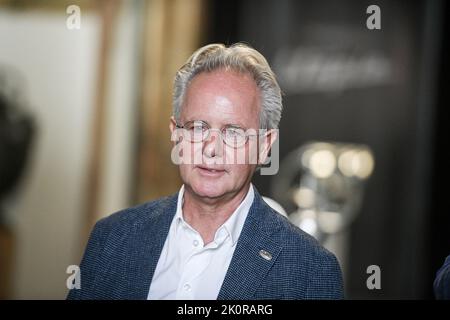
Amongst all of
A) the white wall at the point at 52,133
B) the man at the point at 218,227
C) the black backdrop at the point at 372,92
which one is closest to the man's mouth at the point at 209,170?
the man at the point at 218,227

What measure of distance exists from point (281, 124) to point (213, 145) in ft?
A: 3.75

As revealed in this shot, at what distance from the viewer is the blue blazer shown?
1.01 meters

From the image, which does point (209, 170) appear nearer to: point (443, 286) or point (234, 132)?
point (234, 132)

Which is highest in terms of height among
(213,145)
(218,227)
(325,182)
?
(213,145)

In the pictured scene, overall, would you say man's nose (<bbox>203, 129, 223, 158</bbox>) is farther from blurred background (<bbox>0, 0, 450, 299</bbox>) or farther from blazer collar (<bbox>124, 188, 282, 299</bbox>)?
blurred background (<bbox>0, 0, 450, 299</bbox>)

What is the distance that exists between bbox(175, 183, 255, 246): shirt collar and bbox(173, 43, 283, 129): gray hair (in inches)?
4.6

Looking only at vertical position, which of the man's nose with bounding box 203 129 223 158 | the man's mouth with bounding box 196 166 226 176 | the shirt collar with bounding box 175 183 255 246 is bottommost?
the shirt collar with bounding box 175 183 255 246

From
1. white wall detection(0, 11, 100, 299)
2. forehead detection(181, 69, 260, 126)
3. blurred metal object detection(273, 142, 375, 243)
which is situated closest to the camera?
forehead detection(181, 69, 260, 126)

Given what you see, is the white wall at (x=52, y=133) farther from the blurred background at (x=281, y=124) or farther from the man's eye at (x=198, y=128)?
the man's eye at (x=198, y=128)

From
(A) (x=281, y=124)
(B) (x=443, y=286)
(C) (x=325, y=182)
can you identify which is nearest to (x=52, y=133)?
(A) (x=281, y=124)

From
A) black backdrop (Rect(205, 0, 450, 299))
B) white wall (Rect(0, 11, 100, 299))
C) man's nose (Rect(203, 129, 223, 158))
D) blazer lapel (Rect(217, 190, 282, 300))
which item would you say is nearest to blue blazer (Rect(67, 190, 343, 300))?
blazer lapel (Rect(217, 190, 282, 300))

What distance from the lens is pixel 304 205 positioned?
82.5 inches

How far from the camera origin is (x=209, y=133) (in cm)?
100
